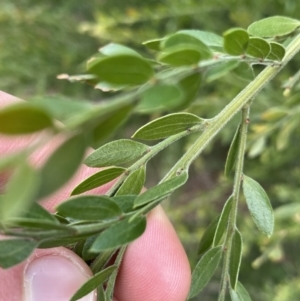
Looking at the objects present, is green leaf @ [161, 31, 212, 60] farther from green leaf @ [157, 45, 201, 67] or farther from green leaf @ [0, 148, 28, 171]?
green leaf @ [0, 148, 28, 171]

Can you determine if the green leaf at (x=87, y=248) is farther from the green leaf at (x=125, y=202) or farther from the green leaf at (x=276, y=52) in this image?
the green leaf at (x=276, y=52)

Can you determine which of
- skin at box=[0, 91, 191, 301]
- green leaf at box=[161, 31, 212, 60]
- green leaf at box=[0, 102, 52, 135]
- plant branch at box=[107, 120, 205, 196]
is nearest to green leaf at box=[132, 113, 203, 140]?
plant branch at box=[107, 120, 205, 196]

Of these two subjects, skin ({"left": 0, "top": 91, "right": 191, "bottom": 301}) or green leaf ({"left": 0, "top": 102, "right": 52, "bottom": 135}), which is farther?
skin ({"left": 0, "top": 91, "right": 191, "bottom": 301})

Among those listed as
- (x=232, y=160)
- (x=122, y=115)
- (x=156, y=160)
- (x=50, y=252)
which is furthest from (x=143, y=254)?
(x=156, y=160)

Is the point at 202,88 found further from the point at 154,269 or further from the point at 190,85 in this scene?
the point at 190,85

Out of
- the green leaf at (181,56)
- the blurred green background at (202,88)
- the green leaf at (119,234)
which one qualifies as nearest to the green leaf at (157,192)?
the green leaf at (119,234)

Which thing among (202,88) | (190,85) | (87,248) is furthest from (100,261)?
(202,88)

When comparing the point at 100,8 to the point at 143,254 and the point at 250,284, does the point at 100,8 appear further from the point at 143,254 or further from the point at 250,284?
the point at 250,284
